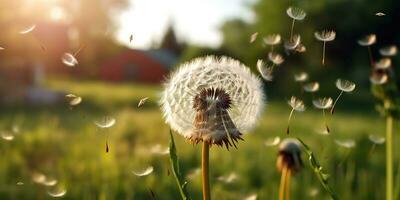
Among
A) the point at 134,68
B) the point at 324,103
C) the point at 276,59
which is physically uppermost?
the point at 134,68

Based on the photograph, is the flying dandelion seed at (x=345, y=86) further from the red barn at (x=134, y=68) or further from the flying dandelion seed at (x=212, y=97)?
the red barn at (x=134, y=68)

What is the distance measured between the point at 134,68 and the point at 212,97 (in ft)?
176

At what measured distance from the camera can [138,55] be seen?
180ft

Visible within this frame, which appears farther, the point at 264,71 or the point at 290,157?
the point at 290,157

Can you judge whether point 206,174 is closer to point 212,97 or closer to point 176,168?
point 176,168

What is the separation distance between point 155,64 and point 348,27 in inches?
1111

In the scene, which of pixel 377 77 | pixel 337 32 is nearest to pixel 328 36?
pixel 377 77

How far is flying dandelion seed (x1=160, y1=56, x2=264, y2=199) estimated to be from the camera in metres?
1.60

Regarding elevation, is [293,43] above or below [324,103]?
above

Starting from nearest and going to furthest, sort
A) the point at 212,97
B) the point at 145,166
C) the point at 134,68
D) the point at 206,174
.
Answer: the point at 206,174, the point at 212,97, the point at 145,166, the point at 134,68

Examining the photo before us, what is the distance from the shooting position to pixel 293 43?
1.45 meters

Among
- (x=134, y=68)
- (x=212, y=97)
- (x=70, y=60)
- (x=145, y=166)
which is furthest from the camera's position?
(x=134, y=68)

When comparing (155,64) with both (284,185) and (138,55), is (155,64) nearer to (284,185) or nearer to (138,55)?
(138,55)

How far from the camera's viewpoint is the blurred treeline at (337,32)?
2830cm
